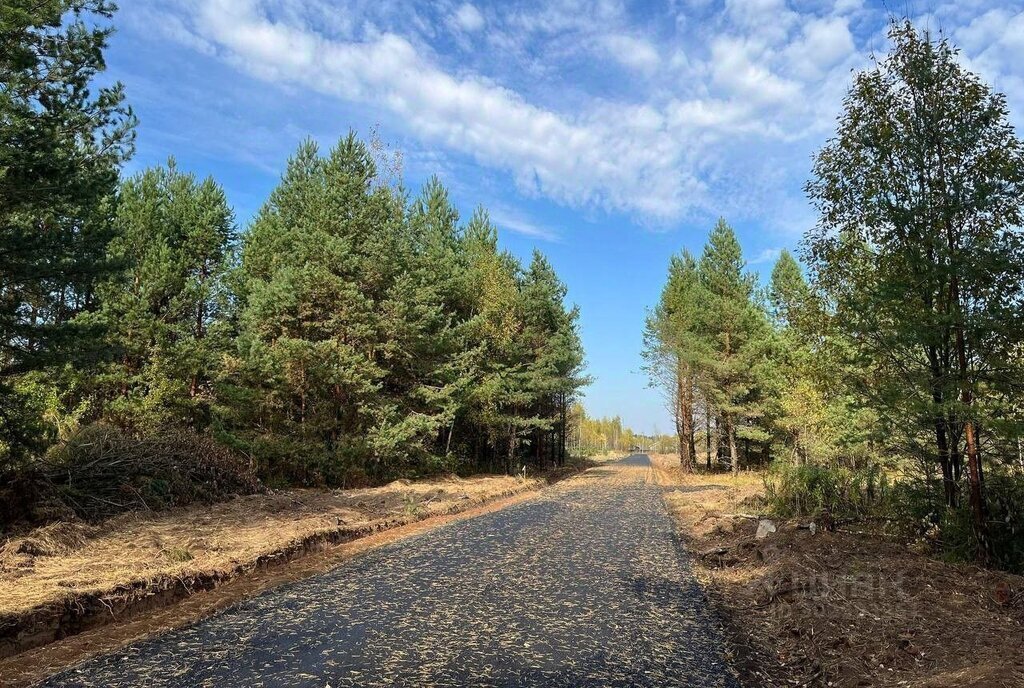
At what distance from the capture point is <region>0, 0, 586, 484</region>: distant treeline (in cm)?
828

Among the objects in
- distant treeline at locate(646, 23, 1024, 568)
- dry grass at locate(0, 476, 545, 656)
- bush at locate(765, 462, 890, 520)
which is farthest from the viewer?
bush at locate(765, 462, 890, 520)

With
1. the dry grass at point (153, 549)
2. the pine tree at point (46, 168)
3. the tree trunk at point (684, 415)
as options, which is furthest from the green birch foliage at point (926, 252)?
the tree trunk at point (684, 415)

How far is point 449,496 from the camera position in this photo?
57.0ft

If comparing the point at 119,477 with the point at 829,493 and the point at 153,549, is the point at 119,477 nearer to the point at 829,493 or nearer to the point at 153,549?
the point at 153,549

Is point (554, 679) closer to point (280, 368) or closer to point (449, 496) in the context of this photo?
point (449, 496)

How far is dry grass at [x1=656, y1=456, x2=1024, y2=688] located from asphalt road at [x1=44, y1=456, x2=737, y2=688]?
0.55 meters

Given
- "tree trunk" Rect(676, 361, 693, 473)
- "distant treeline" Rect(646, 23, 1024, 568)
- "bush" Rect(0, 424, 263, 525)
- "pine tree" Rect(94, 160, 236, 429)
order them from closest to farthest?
"distant treeline" Rect(646, 23, 1024, 568)
"bush" Rect(0, 424, 263, 525)
"pine tree" Rect(94, 160, 236, 429)
"tree trunk" Rect(676, 361, 693, 473)

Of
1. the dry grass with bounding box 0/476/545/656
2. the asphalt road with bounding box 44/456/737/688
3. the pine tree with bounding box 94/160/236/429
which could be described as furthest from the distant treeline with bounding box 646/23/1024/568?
the pine tree with bounding box 94/160/236/429

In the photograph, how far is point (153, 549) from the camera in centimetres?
788

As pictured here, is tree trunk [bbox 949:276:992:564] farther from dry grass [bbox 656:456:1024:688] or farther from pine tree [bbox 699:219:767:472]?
pine tree [bbox 699:219:767:472]

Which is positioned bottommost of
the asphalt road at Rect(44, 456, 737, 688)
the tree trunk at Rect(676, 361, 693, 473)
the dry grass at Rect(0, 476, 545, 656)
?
the asphalt road at Rect(44, 456, 737, 688)

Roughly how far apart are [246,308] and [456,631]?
19.3m

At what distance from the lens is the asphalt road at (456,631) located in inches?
175

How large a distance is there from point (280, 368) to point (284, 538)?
10341mm
